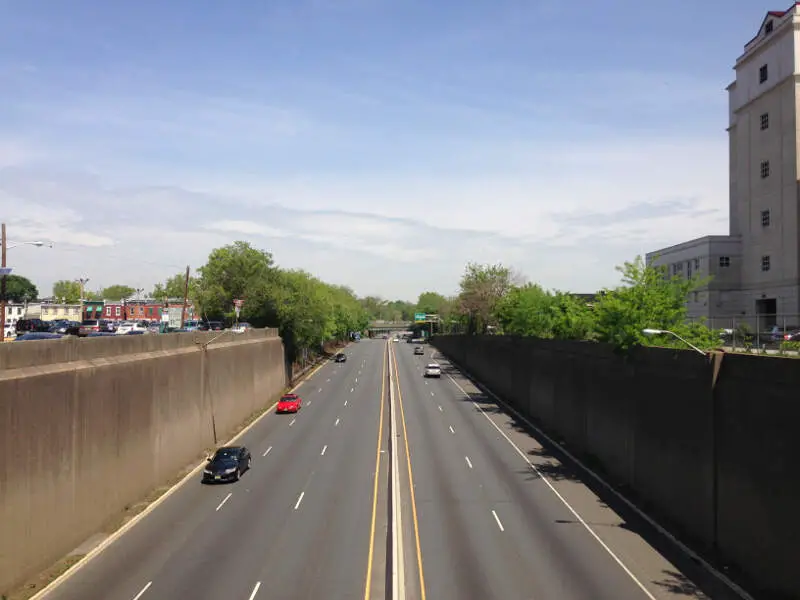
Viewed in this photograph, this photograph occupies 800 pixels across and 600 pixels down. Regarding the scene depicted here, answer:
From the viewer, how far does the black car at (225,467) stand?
3469cm

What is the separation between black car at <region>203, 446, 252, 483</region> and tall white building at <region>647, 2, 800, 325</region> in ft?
113

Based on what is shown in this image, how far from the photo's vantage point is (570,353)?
151 ft

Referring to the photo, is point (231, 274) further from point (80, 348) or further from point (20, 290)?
point (20, 290)

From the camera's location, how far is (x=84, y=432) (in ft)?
82.5

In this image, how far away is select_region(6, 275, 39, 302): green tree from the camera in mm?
153875

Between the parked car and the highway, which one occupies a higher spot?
the parked car

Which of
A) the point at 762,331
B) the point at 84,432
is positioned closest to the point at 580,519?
the point at 762,331

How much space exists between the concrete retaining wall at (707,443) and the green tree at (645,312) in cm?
146

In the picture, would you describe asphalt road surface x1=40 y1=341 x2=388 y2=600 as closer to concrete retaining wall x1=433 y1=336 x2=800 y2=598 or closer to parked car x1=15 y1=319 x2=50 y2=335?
concrete retaining wall x1=433 y1=336 x2=800 y2=598

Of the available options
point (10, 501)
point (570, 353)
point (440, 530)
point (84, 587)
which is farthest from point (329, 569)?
point (570, 353)

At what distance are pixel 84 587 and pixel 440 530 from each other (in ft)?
43.9

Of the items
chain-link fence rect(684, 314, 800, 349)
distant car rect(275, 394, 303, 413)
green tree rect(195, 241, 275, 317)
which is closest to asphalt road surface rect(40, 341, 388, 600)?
distant car rect(275, 394, 303, 413)

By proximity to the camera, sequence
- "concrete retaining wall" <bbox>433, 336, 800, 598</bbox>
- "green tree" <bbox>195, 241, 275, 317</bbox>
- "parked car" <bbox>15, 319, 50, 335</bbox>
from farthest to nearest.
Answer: "green tree" <bbox>195, 241, 275, 317</bbox> → "parked car" <bbox>15, 319, 50, 335</bbox> → "concrete retaining wall" <bbox>433, 336, 800, 598</bbox>

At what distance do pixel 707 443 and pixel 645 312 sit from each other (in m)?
11.8
